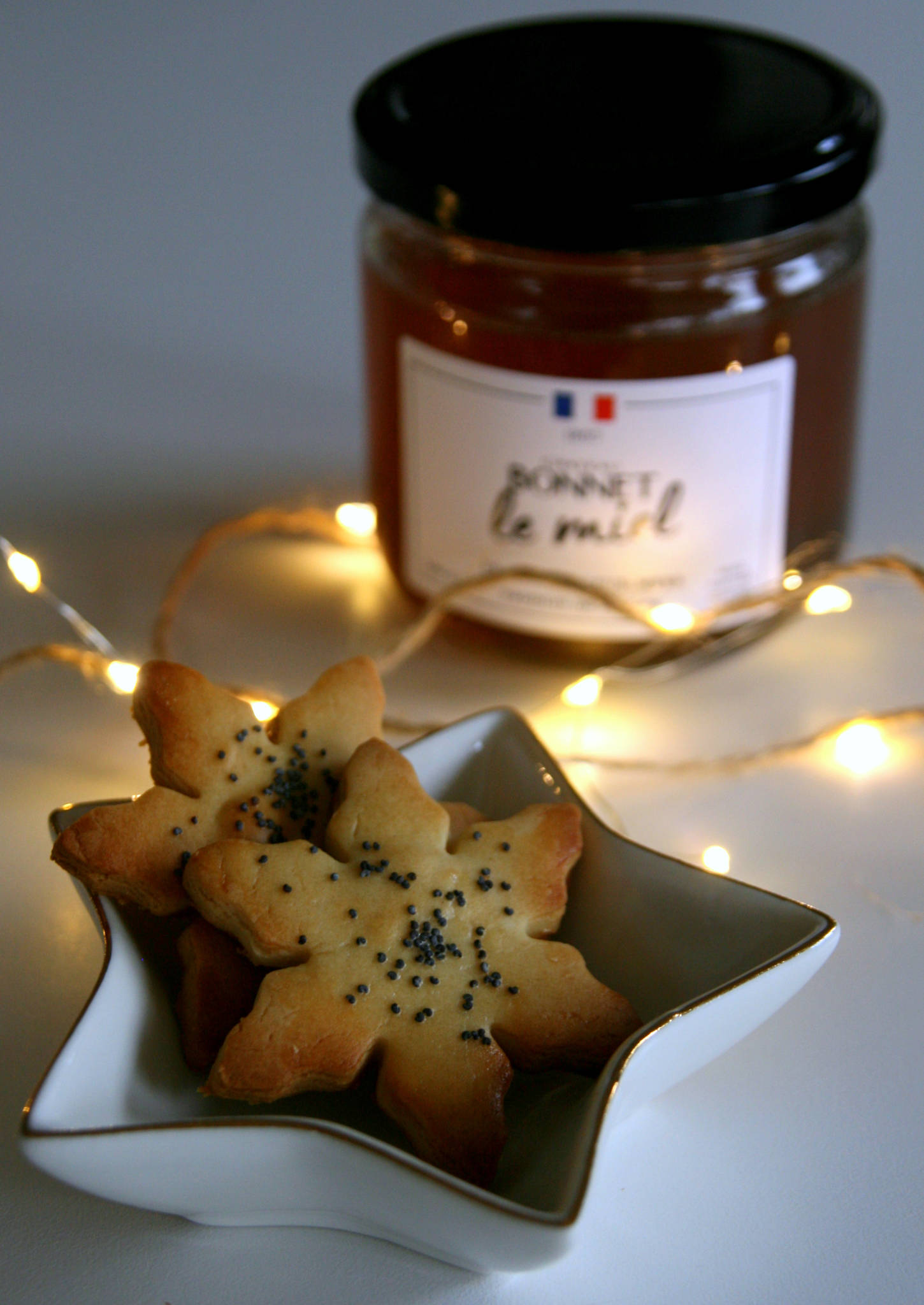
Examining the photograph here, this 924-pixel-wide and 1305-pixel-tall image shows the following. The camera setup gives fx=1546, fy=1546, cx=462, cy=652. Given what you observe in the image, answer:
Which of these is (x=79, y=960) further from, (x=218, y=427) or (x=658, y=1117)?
(x=218, y=427)

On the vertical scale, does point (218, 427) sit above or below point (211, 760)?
below

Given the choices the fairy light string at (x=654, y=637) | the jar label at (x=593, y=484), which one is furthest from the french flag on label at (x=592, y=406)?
the fairy light string at (x=654, y=637)

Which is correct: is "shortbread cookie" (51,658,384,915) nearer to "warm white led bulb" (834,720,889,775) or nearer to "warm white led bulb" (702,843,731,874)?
"warm white led bulb" (702,843,731,874)

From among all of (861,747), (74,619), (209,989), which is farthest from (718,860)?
(74,619)

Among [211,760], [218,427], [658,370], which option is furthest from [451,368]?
[218,427]

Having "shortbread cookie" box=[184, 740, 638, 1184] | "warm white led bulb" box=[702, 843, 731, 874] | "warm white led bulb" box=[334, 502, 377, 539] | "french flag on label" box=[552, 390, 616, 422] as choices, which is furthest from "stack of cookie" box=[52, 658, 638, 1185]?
"warm white led bulb" box=[334, 502, 377, 539]

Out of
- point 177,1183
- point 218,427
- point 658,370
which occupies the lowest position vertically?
point 218,427

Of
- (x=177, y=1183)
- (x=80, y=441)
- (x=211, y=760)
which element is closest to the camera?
(x=177, y=1183)
